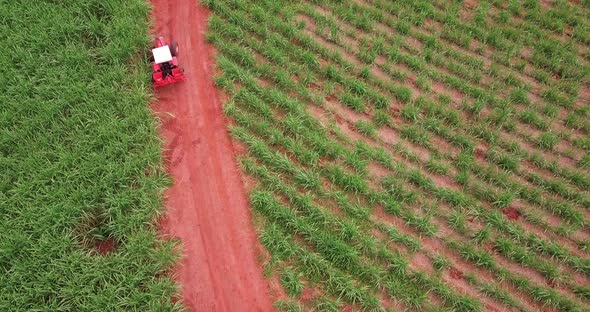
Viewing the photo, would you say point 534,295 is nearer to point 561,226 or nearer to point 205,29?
point 561,226

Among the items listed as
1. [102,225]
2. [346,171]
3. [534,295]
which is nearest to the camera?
[534,295]

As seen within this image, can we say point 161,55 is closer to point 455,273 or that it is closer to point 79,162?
point 79,162

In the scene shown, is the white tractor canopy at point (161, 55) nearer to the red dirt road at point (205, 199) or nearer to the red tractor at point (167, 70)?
the red tractor at point (167, 70)

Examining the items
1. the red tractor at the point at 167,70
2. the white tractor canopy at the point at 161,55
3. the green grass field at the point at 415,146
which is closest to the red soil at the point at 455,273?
the green grass field at the point at 415,146

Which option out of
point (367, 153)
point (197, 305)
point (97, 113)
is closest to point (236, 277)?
point (197, 305)

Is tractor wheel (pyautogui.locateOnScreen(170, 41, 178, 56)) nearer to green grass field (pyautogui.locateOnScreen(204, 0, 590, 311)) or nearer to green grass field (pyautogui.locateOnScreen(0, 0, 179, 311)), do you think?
green grass field (pyautogui.locateOnScreen(0, 0, 179, 311))

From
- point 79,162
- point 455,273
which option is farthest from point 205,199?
point 455,273
